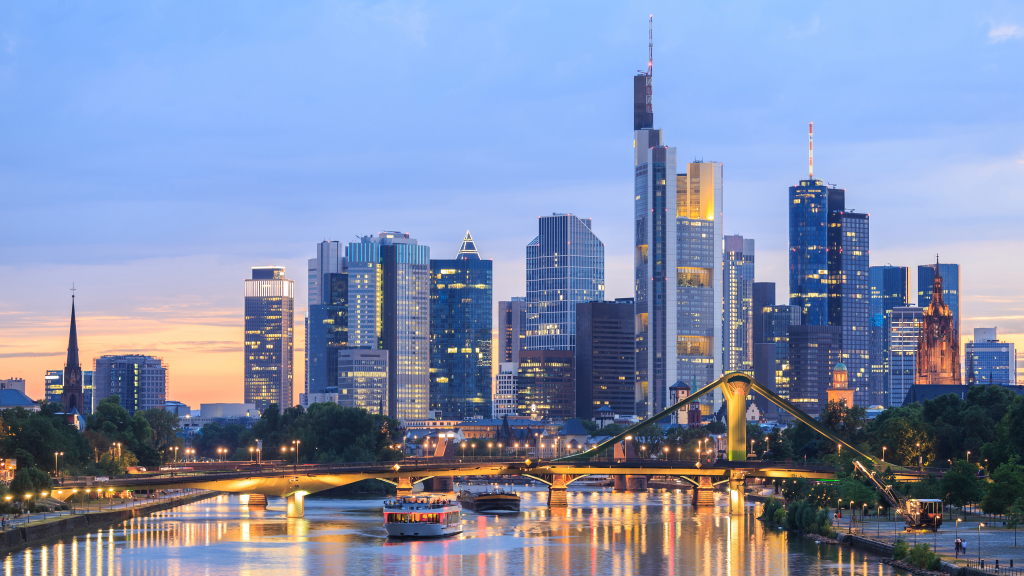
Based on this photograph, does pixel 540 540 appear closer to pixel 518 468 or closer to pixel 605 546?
pixel 605 546

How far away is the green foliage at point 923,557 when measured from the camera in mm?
89500

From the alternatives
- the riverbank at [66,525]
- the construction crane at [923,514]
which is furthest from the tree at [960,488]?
the riverbank at [66,525]

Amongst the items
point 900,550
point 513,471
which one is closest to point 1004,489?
point 900,550

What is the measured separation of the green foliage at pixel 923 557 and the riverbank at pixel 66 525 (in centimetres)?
6496

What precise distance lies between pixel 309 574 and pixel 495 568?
13.6 metres

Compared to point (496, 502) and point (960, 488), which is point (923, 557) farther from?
point (496, 502)

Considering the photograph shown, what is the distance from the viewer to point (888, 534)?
112438 millimetres

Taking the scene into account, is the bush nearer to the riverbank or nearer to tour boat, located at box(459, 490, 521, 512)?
the riverbank

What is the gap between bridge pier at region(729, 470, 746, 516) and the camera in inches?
6004

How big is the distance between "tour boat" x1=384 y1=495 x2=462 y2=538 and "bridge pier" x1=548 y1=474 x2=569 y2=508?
3850 cm

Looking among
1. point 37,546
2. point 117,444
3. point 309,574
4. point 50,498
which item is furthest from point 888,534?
point 117,444

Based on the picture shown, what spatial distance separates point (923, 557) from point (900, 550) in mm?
4710

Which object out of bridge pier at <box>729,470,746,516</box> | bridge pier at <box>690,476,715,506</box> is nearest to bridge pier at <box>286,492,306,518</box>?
bridge pier at <box>729,470,746,516</box>

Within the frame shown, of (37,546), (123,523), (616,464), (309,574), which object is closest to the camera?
(309,574)
